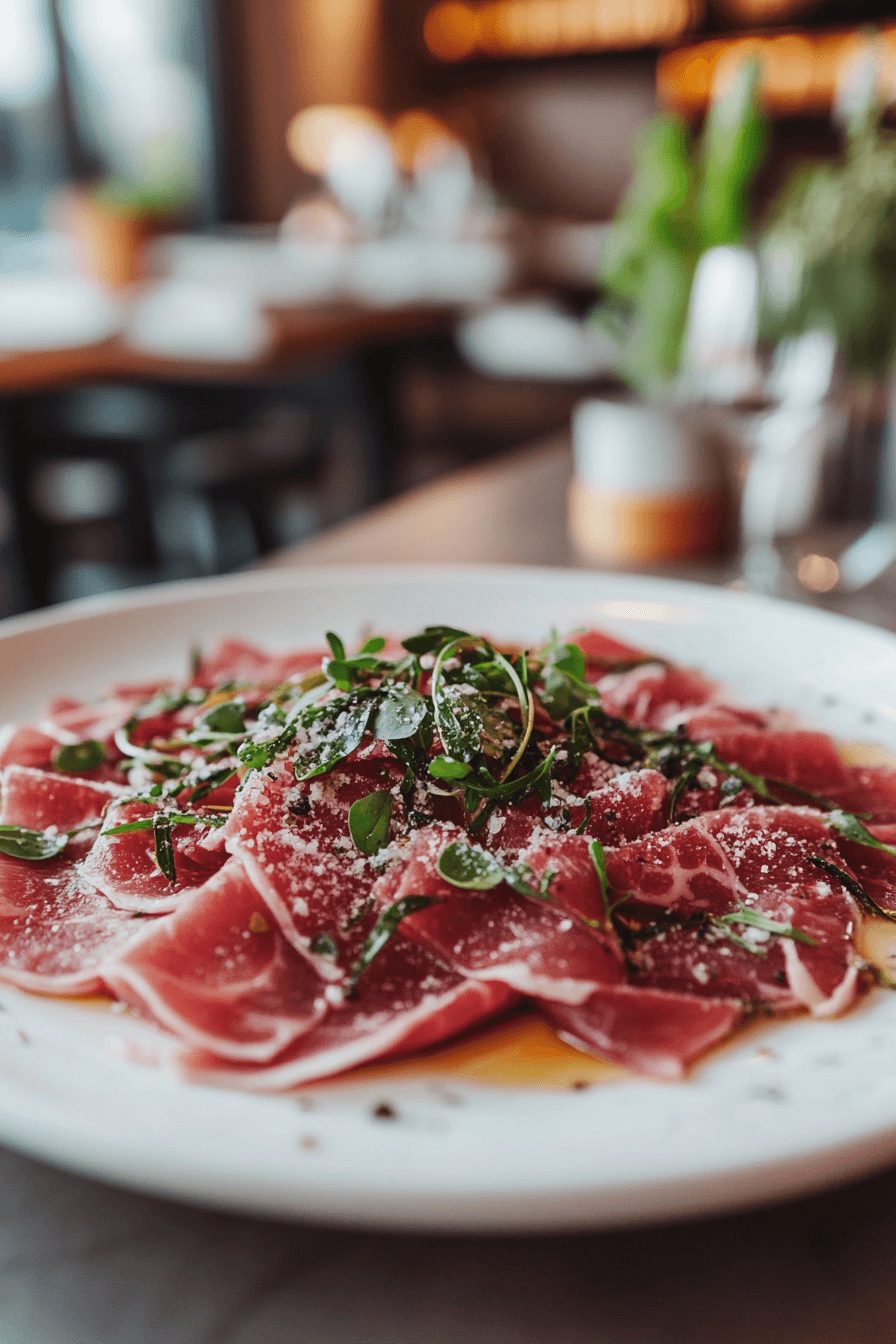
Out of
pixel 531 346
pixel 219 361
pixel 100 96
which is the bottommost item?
pixel 531 346

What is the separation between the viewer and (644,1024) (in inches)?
27.5

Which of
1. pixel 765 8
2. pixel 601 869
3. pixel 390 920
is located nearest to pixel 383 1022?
pixel 390 920

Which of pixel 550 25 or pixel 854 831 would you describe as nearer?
pixel 854 831

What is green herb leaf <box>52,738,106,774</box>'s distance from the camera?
105cm

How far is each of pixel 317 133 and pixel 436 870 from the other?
9331 millimetres

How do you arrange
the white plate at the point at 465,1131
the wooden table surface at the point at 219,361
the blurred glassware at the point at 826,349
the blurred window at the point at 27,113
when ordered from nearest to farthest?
the white plate at the point at 465,1131
the blurred glassware at the point at 826,349
the wooden table surface at the point at 219,361
the blurred window at the point at 27,113

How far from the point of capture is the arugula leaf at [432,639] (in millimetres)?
1039

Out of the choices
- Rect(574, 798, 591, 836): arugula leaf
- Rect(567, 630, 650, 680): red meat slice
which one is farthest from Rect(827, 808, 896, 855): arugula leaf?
Rect(567, 630, 650, 680): red meat slice

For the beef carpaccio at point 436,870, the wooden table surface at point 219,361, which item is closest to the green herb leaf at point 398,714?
the beef carpaccio at point 436,870

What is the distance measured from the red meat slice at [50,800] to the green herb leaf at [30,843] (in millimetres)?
30

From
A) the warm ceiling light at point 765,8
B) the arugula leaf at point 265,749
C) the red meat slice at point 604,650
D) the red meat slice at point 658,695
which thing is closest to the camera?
Answer: the arugula leaf at point 265,749

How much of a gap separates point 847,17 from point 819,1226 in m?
9.56

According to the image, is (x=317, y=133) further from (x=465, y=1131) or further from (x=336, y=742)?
(x=465, y=1131)

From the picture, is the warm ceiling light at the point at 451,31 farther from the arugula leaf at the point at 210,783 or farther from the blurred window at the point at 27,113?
the arugula leaf at the point at 210,783
